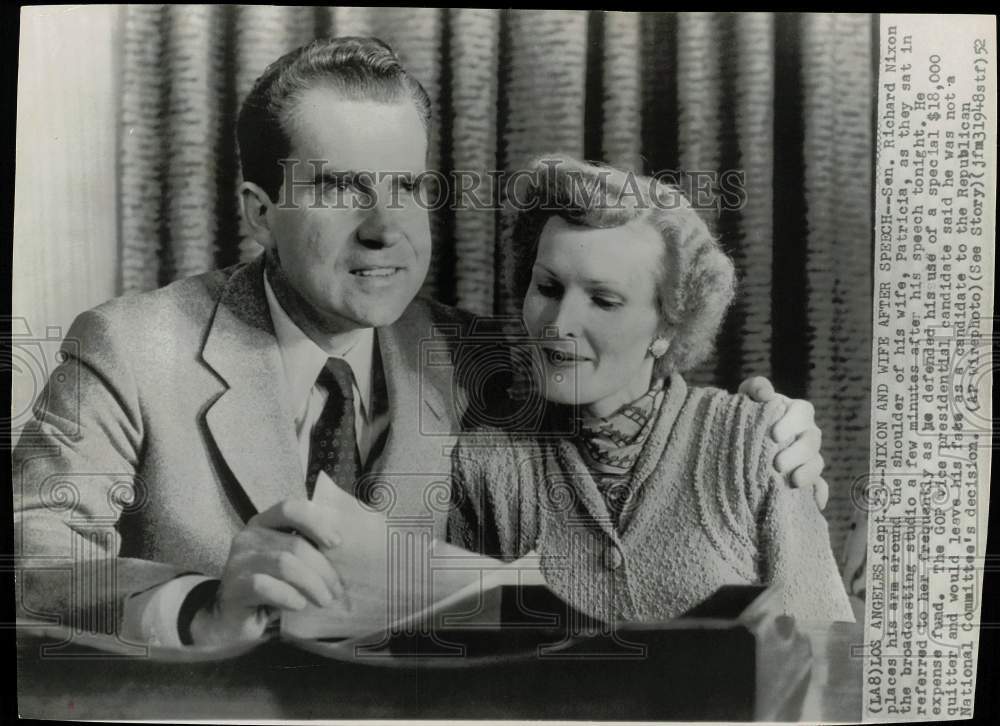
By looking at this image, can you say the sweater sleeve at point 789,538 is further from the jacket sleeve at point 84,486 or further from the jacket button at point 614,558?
the jacket sleeve at point 84,486

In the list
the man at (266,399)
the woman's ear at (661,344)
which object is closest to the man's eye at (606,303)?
the woman's ear at (661,344)

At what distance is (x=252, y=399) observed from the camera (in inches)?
74.9

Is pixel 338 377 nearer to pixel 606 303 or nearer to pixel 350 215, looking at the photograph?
pixel 350 215

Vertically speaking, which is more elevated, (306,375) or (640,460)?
(306,375)

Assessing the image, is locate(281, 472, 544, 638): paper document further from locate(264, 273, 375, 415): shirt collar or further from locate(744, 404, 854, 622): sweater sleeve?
locate(744, 404, 854, 622): sweater sleeve

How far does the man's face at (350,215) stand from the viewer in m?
1.88

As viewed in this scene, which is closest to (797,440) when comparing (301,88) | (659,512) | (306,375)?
(659,512)

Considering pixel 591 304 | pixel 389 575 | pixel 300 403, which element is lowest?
pixel 389 575

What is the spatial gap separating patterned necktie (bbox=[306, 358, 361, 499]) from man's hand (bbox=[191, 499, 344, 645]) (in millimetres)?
68

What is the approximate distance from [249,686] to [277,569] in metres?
0.28

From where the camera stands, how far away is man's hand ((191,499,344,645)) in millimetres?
1883

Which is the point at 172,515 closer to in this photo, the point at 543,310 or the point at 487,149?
the point at 543,310

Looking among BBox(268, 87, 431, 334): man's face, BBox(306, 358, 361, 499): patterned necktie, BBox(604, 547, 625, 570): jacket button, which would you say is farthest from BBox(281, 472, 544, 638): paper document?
BBox(268, 87, 431, 334): man's face

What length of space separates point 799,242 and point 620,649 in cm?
95
